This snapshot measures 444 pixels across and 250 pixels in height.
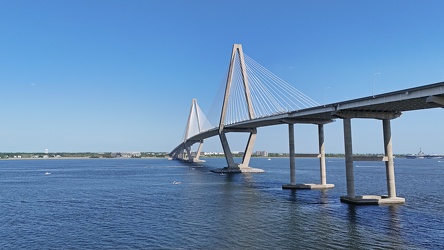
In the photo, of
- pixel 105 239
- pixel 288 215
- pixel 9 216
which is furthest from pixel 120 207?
pixel 288 215

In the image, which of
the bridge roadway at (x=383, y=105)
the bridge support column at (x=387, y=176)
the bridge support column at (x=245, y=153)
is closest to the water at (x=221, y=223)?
the bridge support column at (x=387, y=176)

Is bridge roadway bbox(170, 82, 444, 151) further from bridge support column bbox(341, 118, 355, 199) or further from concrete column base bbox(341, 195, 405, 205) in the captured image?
concrete column base bbox(341, 195, 405, 205)

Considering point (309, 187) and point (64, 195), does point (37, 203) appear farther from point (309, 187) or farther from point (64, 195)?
point (309, 187)

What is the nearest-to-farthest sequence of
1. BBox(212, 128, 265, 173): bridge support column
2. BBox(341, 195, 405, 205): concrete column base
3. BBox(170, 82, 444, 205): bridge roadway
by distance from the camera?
BBox(170, 82, 444, 205): bridge roadway, BBox(341, 195, 405, 205): concrete column base, BBox(212, 128, 265, 173): bridge support column

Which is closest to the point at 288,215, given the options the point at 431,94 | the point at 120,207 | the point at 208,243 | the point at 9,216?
the point at 208,243

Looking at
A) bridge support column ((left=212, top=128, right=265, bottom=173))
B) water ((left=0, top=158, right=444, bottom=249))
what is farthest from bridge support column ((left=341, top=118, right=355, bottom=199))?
bridge support column ((left=212, top=128, right=265, bottom=173))

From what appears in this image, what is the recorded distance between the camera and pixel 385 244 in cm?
2834

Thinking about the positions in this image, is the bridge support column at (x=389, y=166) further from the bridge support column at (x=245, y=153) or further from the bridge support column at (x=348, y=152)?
the bridge support column at (x=245, y=153)

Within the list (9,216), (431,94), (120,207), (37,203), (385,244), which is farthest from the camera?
(37,203)

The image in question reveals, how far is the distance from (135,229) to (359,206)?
1094 inches

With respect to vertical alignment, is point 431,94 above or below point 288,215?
above

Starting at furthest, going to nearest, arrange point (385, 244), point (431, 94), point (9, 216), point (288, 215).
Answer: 1. point (9, 216)
2. point (288, 215)
3. point (431, 94)
4. point (385, 244)

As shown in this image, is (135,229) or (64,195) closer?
(135,229)

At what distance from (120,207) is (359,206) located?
101 feet
